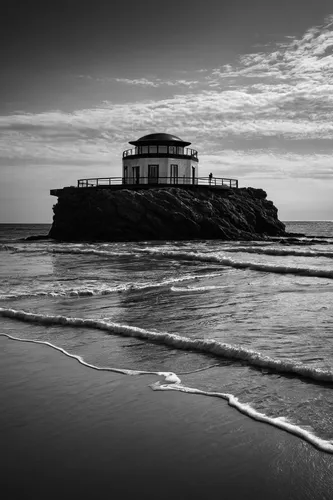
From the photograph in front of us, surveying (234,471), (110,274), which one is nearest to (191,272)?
(110,274)

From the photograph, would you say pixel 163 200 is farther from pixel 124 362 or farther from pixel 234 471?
pixel 234 471

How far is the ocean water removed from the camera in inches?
210

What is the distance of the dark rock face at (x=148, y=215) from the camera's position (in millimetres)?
46500

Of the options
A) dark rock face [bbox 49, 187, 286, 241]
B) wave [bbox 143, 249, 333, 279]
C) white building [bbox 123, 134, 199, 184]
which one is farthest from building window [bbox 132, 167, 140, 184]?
wave [bbox 143, 249, 333, 279]

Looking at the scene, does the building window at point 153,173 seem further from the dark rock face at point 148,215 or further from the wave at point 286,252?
the wave at point 286,252

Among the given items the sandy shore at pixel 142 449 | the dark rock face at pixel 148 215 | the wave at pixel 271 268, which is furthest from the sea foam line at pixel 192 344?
the dark rock face at pixel 148 215

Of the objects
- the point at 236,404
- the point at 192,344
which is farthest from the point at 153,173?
the point at 236,404

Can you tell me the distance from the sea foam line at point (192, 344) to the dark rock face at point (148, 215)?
3621 cm

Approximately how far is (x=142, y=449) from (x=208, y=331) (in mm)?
4279

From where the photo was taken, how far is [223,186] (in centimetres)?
A: 5316

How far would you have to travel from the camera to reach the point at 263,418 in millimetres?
4664

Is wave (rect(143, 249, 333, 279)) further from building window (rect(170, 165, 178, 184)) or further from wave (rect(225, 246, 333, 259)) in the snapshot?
building window (rect(170, 165, 178, 184))

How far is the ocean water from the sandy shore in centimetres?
32

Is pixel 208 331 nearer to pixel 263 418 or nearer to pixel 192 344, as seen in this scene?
pixel 192 344
